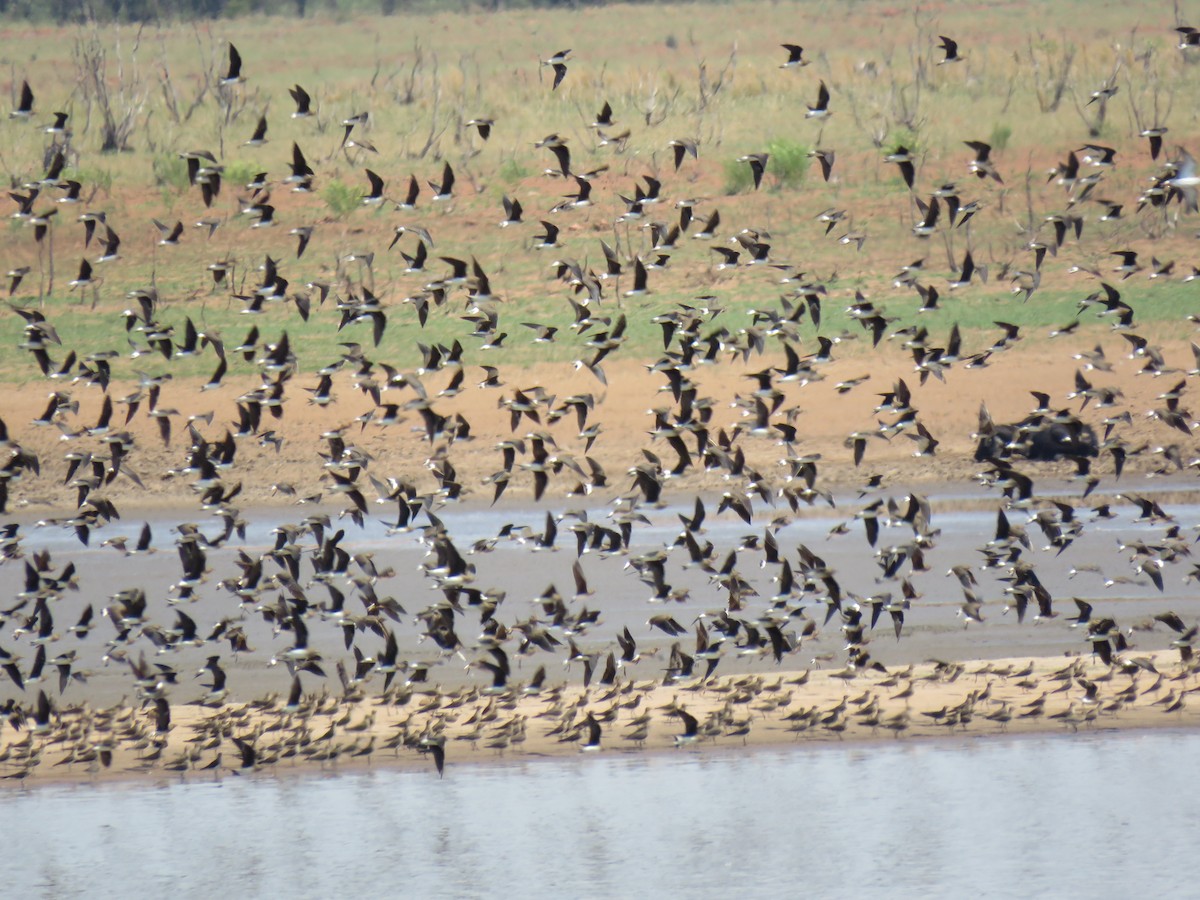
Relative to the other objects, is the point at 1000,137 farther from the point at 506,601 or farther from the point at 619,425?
the point at 506,601

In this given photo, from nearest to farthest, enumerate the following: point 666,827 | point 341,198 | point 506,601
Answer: point 666,827, point 506,601, point 341,198

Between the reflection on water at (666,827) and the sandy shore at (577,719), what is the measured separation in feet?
0.77

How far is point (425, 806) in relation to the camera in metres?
14.9

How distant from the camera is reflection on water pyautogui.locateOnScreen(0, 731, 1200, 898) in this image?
1378cm

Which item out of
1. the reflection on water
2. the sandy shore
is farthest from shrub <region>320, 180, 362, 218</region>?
the reflection on water

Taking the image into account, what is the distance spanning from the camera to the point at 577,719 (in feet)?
52.3

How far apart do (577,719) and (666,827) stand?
5.40ft

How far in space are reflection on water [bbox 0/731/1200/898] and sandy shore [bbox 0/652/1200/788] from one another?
0.77 ft

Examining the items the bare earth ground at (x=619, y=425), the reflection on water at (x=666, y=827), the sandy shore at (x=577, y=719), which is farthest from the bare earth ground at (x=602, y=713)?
the bare earth ground at (x=619, y=425)

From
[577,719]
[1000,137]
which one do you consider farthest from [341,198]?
[577,719]

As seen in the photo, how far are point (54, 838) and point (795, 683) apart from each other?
6.32 metres

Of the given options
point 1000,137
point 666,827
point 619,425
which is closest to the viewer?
point 666,827

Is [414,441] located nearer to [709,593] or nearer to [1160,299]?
[709,593]

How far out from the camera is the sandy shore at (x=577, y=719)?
50.2 feet
